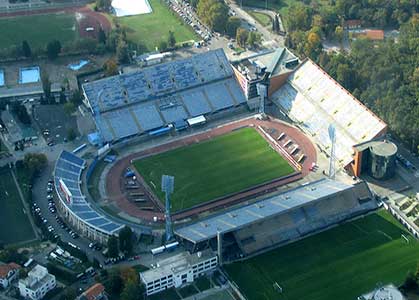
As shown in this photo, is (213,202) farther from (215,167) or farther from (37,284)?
(37,284)

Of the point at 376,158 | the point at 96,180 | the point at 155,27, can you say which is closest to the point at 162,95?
the point at 96,180

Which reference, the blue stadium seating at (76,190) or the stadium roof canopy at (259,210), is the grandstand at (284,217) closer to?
the stadium roof canopy at (259,210)

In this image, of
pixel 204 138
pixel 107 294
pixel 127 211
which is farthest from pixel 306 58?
pixel 107 294

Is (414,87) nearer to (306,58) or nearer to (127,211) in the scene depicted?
(306,58)

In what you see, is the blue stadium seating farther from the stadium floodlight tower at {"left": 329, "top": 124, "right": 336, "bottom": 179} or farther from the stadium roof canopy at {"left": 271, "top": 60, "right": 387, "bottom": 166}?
the stadium roof canopy at {"left": 271, "top": 60, "right": 387, "bottom": 166}

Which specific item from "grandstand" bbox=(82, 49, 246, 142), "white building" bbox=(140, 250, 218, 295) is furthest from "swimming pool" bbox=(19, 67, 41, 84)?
"white building" bbox=(140, 250, 218, 295)

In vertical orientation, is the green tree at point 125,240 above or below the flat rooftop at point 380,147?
below

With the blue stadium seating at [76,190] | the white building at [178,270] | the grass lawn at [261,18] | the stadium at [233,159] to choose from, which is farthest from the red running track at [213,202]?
the grass lawn at [261,18]
